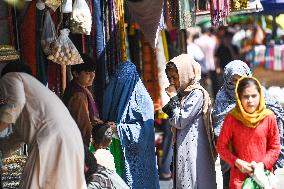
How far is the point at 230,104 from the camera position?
7547mm

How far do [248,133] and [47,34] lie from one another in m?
2.07

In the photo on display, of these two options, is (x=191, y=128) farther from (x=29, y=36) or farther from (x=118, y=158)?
(x=29, y=36)

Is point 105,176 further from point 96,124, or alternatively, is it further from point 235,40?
point 235,40

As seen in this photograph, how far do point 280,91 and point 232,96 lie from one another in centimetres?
621

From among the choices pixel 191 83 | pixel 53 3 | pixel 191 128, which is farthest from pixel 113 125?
pixel 53 3

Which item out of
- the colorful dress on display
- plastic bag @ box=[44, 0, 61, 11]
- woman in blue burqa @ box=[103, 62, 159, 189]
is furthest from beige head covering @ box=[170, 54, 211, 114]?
plastic bag @ box=[44, 0, 61, 11]

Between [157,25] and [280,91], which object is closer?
[157,25]

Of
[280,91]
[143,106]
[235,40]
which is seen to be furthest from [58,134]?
[235,40]

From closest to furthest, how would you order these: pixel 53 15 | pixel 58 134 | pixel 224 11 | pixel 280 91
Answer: pixel 58 134 < pixel 53 15 < pixel 224 11 < pixel 280 91

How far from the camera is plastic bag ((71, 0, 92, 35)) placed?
732cm

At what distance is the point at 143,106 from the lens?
25.1 feet

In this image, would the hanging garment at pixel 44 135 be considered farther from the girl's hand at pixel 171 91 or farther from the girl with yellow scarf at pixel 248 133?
the girl's hand at pixel 171 91

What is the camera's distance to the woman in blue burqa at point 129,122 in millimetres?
7547

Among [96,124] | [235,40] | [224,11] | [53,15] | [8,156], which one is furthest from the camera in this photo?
[235,40]
